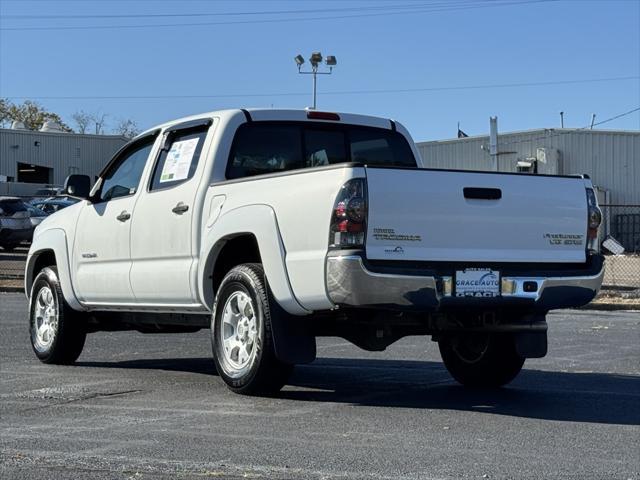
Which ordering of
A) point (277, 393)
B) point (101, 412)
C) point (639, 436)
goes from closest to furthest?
point (639, 436)
point (101, 412)
point (277, 393)

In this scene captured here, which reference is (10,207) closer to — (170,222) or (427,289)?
(170,222)

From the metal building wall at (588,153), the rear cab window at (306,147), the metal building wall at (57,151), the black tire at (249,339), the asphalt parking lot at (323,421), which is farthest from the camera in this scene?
the metal building wall at (57,151)

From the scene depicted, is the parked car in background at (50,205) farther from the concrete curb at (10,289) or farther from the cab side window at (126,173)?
the cab side window at (126,173)

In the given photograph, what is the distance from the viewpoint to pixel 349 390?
8.15 meters

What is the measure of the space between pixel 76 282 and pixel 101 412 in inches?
108

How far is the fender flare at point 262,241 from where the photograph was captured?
7062mm

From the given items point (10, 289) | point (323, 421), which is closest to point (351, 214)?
point (323, 421)

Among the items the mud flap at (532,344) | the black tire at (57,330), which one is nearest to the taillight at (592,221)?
the mud flap at (532,344)

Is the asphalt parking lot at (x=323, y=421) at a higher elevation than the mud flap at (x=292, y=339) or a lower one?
lower

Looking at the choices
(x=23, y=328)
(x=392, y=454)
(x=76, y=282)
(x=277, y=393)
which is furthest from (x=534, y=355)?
(x=23, y=328)

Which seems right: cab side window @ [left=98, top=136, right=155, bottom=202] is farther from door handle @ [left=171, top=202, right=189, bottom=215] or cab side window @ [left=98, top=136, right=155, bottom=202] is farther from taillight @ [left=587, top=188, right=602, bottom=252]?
taillight @ [left=587, top=188, right=602, bottom=252]

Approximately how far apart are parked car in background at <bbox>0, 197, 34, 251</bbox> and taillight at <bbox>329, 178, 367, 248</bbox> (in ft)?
88.9

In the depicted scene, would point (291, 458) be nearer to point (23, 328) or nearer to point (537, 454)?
point (537, 454)

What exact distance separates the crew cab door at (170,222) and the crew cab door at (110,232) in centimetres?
21
